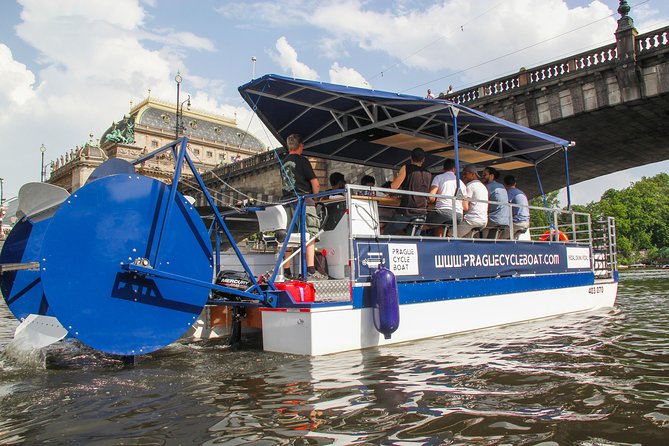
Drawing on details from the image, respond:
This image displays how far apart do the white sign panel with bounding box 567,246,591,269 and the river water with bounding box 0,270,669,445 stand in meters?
3.74

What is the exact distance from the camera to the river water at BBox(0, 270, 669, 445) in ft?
12.0

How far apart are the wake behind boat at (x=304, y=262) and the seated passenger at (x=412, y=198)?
12 cm

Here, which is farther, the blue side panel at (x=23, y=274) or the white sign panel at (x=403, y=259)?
the blue side panel at (x=23, y=274)

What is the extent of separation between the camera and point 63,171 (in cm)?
9644

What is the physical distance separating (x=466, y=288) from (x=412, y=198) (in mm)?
1598

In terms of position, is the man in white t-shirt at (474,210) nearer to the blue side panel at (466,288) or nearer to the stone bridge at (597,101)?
the blue side panel at (466,288)

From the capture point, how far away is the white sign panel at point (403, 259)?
7.25 meters

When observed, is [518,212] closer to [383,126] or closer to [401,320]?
[383,126]

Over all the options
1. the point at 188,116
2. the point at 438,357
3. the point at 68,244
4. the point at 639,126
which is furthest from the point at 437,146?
→ the point at 188,116

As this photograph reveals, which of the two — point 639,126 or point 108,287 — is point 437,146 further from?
point 639,126

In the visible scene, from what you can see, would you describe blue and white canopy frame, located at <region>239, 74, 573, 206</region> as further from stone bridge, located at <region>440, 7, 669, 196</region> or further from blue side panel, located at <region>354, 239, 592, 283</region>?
stone bridge, located at <region>440, 7, 669, 196</region>

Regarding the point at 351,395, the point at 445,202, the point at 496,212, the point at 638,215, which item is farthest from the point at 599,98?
the point at 638,215

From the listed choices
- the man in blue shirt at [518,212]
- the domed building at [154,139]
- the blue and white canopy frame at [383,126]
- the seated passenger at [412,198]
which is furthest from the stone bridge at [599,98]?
the domed building at [154,139]

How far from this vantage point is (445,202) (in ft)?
28.0
